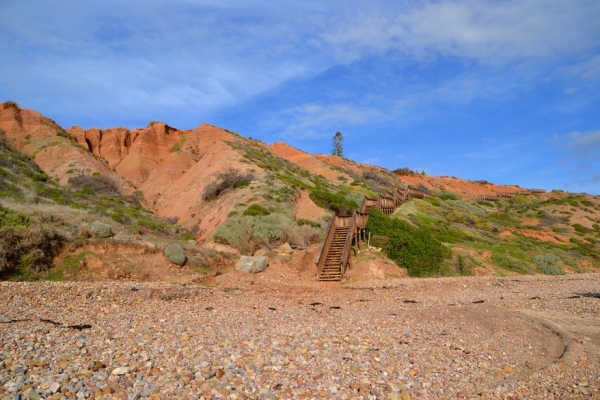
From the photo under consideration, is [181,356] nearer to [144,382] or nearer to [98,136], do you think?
[144,382]

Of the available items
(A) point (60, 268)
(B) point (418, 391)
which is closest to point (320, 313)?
(B) point (418, 391)

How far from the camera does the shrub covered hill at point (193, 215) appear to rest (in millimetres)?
15133

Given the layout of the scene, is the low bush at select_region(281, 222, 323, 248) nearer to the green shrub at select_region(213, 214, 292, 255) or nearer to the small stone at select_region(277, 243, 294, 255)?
the green shrub at select_region(213, 214, 292, 255)

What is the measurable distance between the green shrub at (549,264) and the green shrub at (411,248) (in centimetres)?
662

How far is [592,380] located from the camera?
22.1 ft

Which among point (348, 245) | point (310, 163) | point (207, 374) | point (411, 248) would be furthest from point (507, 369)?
point (310, 163)

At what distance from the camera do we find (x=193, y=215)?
30.6 meters

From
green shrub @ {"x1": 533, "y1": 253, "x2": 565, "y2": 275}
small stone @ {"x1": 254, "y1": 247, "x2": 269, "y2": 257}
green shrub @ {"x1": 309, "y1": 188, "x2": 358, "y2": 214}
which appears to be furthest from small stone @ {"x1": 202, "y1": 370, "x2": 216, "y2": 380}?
green shrub @ {"x1": 309, "y1": 188, "x2": 358, "y2": 214}

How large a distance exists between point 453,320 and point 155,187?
37.8 m

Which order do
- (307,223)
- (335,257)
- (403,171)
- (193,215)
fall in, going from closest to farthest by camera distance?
1. (335,257)
2. (307,223)
3. (193,215)
4. (403,171)

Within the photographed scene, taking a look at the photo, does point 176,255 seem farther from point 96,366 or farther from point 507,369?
point 507,369

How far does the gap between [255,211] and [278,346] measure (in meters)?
16.7

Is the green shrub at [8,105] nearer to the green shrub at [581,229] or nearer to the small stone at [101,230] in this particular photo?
the small stone at [101,230]

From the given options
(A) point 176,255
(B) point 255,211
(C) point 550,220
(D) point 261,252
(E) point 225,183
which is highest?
(C) point 550,220
